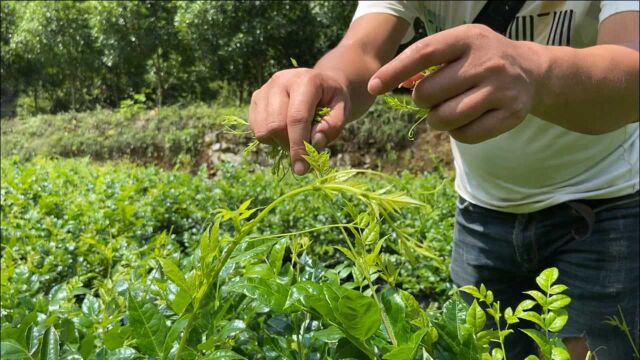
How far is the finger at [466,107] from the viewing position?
843 millimetres

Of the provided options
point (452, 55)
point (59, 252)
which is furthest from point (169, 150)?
point (452, 55)

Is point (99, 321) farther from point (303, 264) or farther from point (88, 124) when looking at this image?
point (88, 124)

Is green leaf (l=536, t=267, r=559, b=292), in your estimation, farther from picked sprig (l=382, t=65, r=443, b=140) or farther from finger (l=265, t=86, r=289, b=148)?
finger (l=265, t=86, r=289, b=148)

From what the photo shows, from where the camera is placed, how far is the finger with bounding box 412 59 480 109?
0.83m

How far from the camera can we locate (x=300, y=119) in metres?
0.99

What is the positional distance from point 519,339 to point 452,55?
123 centimetres

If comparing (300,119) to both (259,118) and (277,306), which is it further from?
(277,306)

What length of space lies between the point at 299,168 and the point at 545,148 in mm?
956

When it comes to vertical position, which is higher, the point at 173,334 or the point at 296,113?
the point at 296,113

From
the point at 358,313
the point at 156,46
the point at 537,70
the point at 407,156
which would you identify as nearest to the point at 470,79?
the point at 537,70

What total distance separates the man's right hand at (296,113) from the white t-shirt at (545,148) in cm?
67

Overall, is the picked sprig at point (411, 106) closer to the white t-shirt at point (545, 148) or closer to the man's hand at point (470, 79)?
the man's hand at point (470, 79)

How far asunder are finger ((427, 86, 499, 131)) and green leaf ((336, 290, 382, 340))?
348 mm

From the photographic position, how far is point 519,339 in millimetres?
1781
